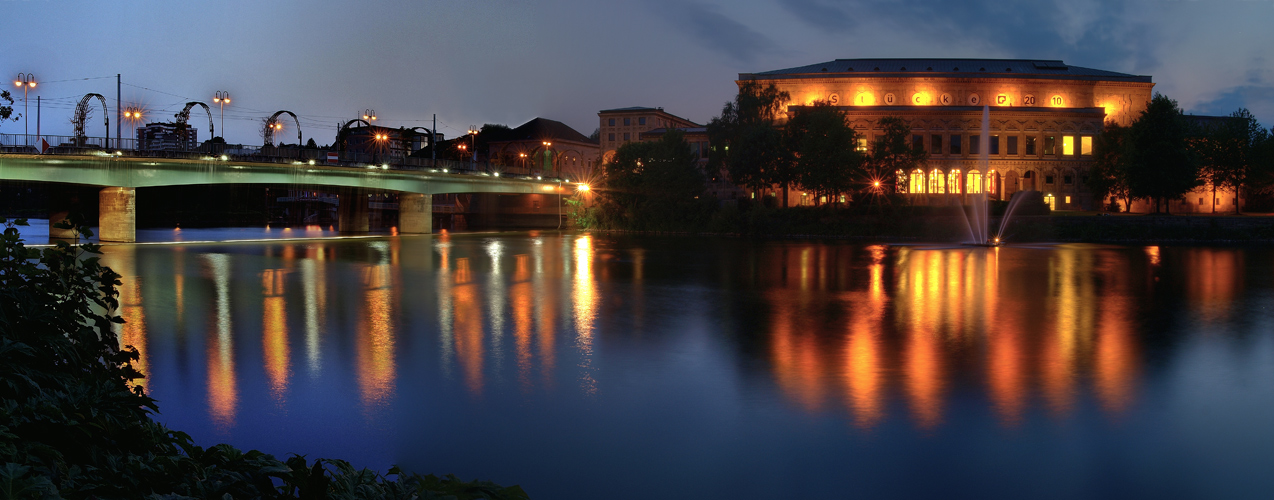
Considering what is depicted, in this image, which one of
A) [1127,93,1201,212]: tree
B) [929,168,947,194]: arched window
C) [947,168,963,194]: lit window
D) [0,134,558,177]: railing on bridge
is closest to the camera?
[0,134,558,177]: railing on bridge

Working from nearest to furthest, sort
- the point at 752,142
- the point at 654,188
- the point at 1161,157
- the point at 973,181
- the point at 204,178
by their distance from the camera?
the point at 204,178, the point at 1161,157, the point at 752,142, the point at 654,188, the point at 973,181

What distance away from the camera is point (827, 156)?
8069cm

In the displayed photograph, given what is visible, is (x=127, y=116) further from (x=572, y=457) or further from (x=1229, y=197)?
(x=1229, y=197)

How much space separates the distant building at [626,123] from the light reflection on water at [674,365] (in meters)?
133

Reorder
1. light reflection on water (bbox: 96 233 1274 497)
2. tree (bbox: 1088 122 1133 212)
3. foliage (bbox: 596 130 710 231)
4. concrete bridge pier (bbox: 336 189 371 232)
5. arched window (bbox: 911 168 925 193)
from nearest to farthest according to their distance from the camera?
light reflection on water (bbox: 96 233 1274 497)
tree (bbox: 1088 122 1133 212)
foliage (bbox: 596 130 710 231)
concrete bridge pier (bbox: 336 189 371 232)
arched window (bbox: 911 168 925 193)

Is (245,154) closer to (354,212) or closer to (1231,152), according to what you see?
(354,212)

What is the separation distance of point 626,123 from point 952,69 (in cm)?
6978

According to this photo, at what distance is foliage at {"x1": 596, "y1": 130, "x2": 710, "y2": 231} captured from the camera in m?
91.1

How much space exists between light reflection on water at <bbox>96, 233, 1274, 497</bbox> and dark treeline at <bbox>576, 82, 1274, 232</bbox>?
45.8m

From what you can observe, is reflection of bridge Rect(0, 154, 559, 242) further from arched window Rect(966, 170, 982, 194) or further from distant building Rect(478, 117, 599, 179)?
distant building Rect(478, 117, 599, 179)

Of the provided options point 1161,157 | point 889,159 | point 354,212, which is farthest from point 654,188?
point 1161,157

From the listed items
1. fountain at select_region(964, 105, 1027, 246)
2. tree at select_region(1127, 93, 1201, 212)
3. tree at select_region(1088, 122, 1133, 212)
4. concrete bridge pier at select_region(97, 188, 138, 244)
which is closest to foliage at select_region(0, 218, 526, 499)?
fountain at select_region(964, 105, 1027, 246)

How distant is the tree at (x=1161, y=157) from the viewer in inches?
3105

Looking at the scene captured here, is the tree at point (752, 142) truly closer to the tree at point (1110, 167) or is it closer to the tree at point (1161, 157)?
Answer: the tree at point (1161, 157)
